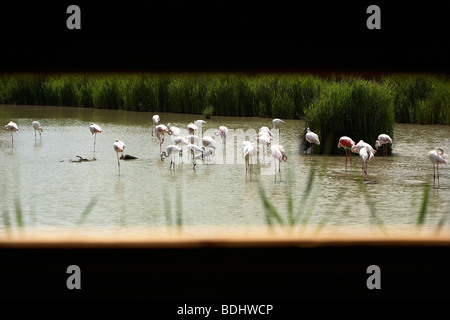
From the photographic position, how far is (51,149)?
8.21 meters

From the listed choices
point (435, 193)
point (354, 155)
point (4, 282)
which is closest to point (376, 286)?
point (4, 282)

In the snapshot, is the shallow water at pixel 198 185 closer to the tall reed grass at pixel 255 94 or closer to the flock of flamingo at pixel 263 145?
the flock of flamingo at pixel 263 145

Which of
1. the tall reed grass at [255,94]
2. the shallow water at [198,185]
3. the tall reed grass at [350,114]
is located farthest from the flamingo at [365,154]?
the tall reed grass at [255,94]

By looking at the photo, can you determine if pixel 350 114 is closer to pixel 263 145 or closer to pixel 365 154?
pixel 263 145

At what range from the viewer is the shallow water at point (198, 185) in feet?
14.2

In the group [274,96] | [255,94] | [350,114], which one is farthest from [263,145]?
[255,94]

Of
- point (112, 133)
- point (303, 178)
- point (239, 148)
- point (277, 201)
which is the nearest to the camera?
point (277, 201)

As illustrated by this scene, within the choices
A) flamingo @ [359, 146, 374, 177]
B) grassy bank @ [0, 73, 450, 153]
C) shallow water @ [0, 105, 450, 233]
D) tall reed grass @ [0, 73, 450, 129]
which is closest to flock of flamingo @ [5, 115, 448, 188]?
flamingo @ [359, 146, 374, 177]

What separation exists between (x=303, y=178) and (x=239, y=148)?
2.22 meters

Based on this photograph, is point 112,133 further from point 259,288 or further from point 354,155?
point 259,288

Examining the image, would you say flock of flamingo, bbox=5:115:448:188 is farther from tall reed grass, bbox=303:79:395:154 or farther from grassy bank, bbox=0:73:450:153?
grassy bank, bbox=0:73:450:153

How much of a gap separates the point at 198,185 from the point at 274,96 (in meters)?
6.87

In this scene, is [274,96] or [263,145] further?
[274,96]

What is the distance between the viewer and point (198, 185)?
5824mm
